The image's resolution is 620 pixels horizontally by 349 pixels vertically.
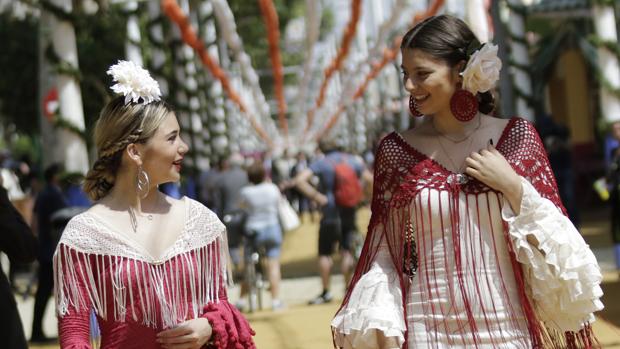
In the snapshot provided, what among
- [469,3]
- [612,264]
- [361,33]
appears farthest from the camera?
[361,33]

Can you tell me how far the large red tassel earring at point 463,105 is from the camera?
13.6 ft

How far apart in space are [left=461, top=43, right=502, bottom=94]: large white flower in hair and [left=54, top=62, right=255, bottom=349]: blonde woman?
944 mm

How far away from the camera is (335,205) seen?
544 inches

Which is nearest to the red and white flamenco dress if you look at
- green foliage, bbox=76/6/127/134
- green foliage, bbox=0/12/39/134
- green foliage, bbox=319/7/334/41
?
green foliage, bbox=76/6/127/134

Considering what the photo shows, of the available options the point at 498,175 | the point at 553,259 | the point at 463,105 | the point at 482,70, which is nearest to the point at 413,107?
the point at 463,105

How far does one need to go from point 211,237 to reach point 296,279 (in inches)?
513

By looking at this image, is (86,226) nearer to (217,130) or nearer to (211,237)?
(211,237)

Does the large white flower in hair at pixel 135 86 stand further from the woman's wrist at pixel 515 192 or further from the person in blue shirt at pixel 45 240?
the person in blue shirt at pixel 45 240

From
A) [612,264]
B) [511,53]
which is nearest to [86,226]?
[612,264]

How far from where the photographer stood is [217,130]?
37.3 m

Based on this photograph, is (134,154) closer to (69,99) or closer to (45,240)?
(45,240)

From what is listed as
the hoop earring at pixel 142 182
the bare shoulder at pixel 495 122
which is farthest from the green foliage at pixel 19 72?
the bare shoulder at pixel 495 122

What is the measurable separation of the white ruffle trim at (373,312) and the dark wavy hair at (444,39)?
66cm

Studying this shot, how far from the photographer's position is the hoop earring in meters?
4.26
